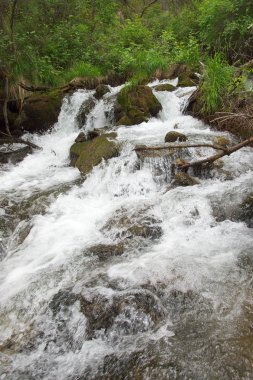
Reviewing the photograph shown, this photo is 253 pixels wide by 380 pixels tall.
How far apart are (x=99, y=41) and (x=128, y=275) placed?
1238cm

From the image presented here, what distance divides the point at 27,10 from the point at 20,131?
5903 mm

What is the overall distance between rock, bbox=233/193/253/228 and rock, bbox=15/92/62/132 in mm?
6496

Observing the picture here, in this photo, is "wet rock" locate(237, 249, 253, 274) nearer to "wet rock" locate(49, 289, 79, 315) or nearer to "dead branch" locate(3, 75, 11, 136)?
"wet rock" locate(49, 289, 79, 315)

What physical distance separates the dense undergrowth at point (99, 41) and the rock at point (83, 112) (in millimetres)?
1388

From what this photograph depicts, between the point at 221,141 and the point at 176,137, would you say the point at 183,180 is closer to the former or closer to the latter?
the point at 176,137

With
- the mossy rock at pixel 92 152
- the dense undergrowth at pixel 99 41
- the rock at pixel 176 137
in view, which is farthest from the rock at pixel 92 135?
the dense undergrowth at pixel 99 41

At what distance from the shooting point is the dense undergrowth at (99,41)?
10523 millimetres

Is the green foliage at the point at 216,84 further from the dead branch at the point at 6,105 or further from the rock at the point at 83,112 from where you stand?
the dead branch at the point at 6,105

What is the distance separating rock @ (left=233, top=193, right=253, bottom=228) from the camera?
4.81m

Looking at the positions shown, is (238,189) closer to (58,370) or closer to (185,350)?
(185,350)

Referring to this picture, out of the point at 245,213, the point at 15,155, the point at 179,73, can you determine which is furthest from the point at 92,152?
the point at 179,73

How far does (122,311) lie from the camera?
328 cm

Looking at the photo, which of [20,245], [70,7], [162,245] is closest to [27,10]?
[70,7]

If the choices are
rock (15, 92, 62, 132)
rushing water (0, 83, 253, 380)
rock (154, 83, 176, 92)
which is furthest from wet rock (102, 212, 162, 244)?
rock (154, 83, 176, 92)
